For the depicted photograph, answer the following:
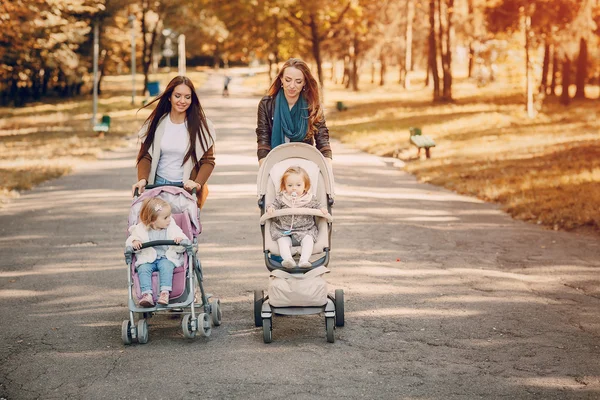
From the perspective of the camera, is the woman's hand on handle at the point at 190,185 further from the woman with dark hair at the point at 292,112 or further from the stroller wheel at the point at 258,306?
the stroller wheel at the point at 258,306

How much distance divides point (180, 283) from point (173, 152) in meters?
1.22

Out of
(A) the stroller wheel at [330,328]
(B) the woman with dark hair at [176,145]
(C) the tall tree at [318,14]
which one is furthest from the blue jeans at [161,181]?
(C) the tall tree at [318,14]

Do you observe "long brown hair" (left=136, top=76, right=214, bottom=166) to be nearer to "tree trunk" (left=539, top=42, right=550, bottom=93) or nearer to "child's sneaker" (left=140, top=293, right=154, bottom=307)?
"child's sneaker" (left=140, top=293, right=154, bottom=307)

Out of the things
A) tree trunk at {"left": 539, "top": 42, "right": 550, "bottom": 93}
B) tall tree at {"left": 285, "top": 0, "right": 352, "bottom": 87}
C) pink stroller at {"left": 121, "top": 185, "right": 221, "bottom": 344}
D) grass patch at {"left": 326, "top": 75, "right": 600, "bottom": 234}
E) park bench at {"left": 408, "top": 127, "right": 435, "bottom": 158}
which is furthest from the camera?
tall tree at {"left": 285, "top": 0, "right": 352, "bottom": 87}

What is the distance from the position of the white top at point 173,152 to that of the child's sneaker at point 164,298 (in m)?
1.19

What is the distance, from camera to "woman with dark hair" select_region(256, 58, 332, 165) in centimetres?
696

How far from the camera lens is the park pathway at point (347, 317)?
5.45 metres

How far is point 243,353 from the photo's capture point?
20.0ft

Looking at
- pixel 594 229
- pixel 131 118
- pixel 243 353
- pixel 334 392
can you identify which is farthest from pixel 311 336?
pixel 131 118

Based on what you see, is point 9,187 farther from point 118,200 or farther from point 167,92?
point 167,92

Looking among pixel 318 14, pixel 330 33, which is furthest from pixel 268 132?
pixel 330 33

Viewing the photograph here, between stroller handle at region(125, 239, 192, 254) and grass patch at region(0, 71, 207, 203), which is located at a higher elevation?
grass patch at region(0, 71, 207, 203)

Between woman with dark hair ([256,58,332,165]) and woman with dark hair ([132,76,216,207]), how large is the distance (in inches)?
19.5

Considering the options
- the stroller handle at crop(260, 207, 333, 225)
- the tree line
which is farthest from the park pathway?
the tree line
